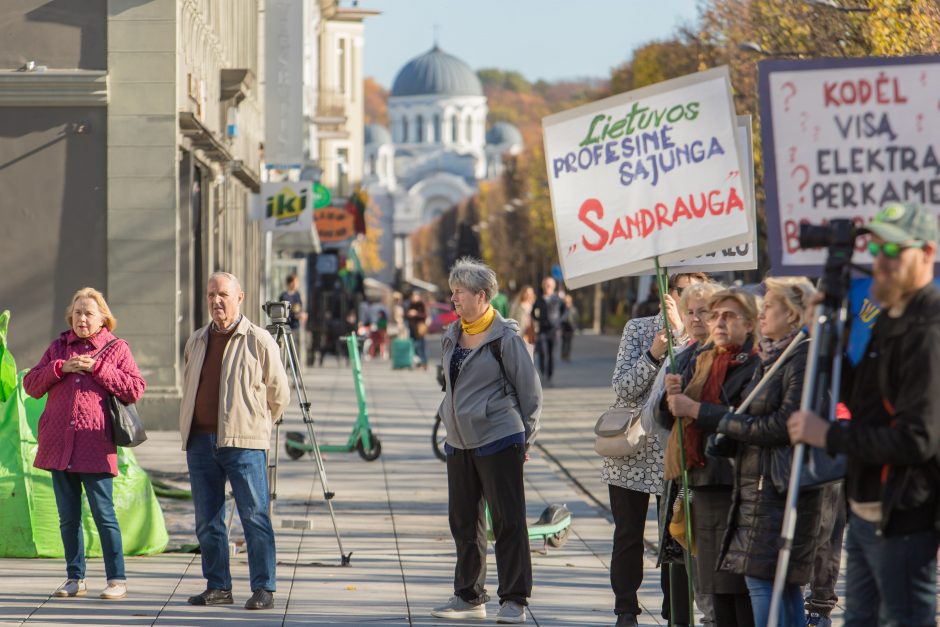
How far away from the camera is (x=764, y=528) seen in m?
6.11

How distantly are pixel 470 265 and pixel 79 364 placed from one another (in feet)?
7.01

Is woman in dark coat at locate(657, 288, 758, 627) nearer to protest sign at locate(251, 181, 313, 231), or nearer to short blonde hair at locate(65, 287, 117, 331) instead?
short blonde hair at locate(65, 287, 117, 331)

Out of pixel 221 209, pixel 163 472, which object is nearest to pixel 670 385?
pixel 163 472

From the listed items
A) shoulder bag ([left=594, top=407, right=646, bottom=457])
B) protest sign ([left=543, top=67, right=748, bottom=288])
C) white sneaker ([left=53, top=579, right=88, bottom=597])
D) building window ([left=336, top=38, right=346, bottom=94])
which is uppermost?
building window ([left=336, top=38, right=346, bottom=94])

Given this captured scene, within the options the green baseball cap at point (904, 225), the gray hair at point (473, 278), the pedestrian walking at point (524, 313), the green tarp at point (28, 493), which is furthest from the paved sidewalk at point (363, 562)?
the green baseball cap at point (904, 225)

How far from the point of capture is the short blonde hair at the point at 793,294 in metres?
6.21

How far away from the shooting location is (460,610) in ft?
27.6

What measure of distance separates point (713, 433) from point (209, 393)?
3.25 meters

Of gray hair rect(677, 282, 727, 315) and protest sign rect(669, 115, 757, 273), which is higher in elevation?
protest sign rect(669, 115, 757, 273)

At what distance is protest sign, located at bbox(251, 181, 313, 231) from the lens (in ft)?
85.9

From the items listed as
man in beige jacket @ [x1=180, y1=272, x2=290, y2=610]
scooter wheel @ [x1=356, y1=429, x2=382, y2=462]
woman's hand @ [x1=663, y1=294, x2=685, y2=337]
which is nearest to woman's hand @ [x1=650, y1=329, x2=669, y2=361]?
woman's hand @ [x1=663, y1=294, x2=685, y2=337]

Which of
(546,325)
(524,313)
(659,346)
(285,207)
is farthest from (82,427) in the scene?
(546,325)

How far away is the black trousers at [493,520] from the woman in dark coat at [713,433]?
192cm

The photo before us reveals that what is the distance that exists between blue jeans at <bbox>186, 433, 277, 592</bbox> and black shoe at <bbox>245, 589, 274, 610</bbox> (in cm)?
4
